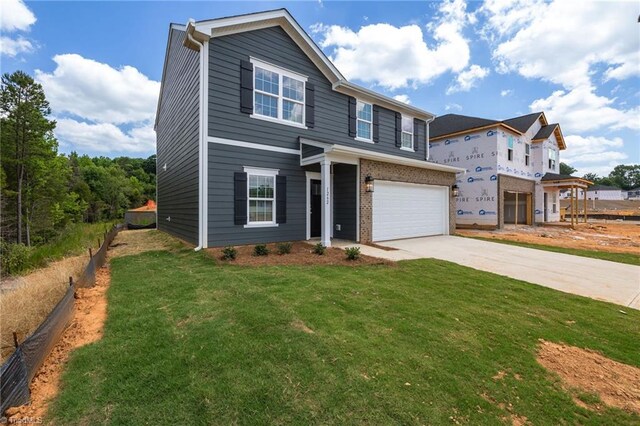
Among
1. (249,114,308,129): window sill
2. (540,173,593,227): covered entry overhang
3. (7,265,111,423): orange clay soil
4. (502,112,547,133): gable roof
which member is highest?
(502,112,547,133): gable roof

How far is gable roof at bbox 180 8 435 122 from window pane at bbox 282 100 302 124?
73.4 inches

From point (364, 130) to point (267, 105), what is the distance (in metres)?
4.43

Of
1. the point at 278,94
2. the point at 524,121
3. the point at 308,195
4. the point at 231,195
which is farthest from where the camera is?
the point at 524,121

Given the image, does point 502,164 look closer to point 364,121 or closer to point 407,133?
point 407,133

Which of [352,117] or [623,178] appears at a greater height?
[623,178]

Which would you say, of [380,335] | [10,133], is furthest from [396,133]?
[10,133]

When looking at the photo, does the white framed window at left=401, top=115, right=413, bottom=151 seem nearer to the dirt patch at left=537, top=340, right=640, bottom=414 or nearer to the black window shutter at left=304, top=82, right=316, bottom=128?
the black window shutter at left=304, top=82, right=316, bottom=128

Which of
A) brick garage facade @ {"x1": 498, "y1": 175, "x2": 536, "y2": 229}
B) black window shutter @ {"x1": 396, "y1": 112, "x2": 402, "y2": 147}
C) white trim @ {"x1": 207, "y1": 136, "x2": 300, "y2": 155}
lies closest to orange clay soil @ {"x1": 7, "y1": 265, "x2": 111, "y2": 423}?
white trim @ {"x1": 207, "y1": 136, "x2": 300, "y2": 155}

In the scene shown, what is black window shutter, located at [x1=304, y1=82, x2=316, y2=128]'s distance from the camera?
973 cm

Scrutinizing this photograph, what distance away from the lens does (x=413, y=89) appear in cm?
1722

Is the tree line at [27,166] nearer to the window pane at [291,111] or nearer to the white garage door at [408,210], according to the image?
the window pane at [291,111]

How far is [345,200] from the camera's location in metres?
9.90

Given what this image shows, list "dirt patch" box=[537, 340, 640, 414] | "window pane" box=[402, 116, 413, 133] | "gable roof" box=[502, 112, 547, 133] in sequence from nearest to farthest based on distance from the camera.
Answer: "dirt patch" box=[537, 340, 640, 414]
"window pane" box=[402, 116, 413, 133]
"gable roof" box=[502, 112, 547, 133]

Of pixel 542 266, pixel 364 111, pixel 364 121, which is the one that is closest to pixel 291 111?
pixel 364 121
